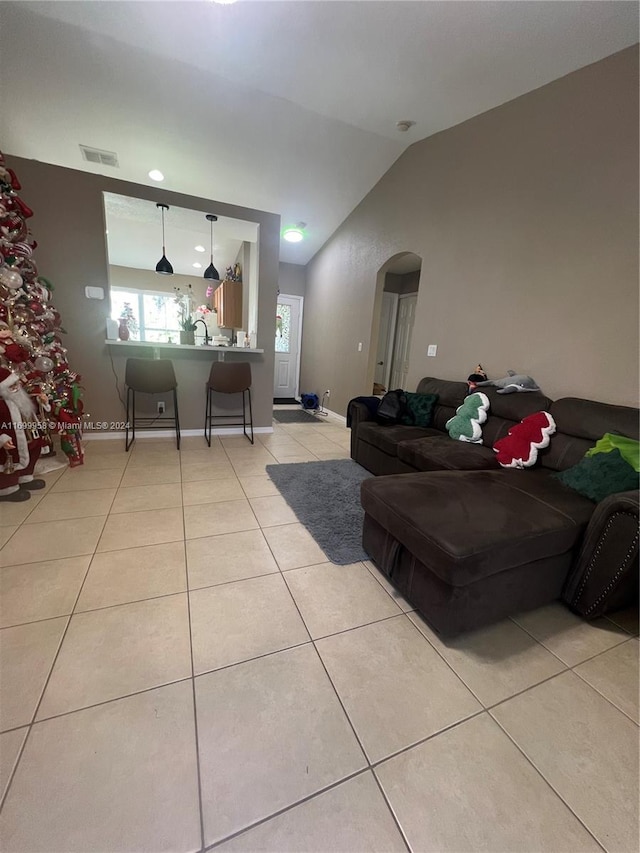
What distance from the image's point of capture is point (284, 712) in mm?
1011

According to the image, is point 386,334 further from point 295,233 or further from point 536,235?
point 536,235

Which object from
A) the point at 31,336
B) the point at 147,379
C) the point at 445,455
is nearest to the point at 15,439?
the point at 31,336

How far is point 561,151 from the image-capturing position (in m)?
2.25

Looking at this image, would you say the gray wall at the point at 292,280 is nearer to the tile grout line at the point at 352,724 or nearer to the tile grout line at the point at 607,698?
the tile grout line at the point at 352,724

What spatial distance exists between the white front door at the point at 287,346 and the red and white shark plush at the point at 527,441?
16.3 feet

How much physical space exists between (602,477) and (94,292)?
4110mm

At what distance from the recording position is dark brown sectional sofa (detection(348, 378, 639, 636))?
1219 millimetres

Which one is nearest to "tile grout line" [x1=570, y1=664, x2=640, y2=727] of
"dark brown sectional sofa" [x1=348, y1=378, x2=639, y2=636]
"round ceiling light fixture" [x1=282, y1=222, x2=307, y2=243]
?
"dark brown sectional sofa" [x1=348, y1=378, x2=639, y2=636]

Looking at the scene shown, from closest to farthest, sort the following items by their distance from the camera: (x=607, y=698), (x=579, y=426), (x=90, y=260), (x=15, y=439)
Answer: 1. (x=607, y=698)
2. (x=579, y=426)
3. (x=15, y=439)
4. (x=90, y=260)

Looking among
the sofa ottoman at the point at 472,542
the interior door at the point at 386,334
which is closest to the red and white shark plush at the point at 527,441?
the sofa ottoman at the point at 472,542

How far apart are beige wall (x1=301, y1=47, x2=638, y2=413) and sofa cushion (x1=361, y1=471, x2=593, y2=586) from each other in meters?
1.16

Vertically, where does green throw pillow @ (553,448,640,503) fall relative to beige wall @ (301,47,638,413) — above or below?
below

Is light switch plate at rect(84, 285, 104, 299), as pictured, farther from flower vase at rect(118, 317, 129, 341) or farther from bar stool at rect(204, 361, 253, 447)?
bar stool at rect(204, 361, 253, 447)

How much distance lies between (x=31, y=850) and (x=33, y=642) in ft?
2.08
